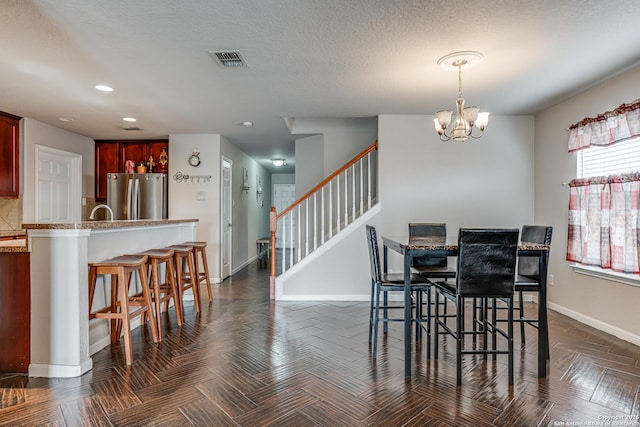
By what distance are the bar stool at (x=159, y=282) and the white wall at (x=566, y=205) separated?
434 centimetres

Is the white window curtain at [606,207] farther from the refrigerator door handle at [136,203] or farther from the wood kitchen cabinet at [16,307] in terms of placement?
the refrigerator door handle at [136,203]

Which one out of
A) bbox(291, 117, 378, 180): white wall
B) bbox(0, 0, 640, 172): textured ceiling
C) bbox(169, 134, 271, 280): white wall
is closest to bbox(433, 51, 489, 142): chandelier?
bbox(0, 0, 640, 172): textured ceiling

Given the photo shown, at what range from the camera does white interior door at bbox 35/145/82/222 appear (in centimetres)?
516

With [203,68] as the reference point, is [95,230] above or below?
below

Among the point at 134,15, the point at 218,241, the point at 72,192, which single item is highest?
the point at 134,15

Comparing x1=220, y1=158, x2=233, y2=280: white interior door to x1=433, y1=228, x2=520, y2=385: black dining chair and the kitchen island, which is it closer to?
the kitchen island

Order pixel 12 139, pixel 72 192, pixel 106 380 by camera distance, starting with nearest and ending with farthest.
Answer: pixel 106 380
pixel 12 139
pixel 72 192

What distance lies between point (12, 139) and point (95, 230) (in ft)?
10.4

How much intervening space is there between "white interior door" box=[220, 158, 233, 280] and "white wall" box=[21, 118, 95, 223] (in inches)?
95.2

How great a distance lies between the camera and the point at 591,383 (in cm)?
243

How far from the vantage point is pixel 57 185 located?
5.55 meters

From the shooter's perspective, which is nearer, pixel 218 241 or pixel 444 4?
pixel 444 4

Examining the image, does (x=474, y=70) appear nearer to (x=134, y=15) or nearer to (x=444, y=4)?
(x=444, y=4)

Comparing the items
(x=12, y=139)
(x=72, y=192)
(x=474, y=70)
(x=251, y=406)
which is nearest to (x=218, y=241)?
(x=72, y=192)
